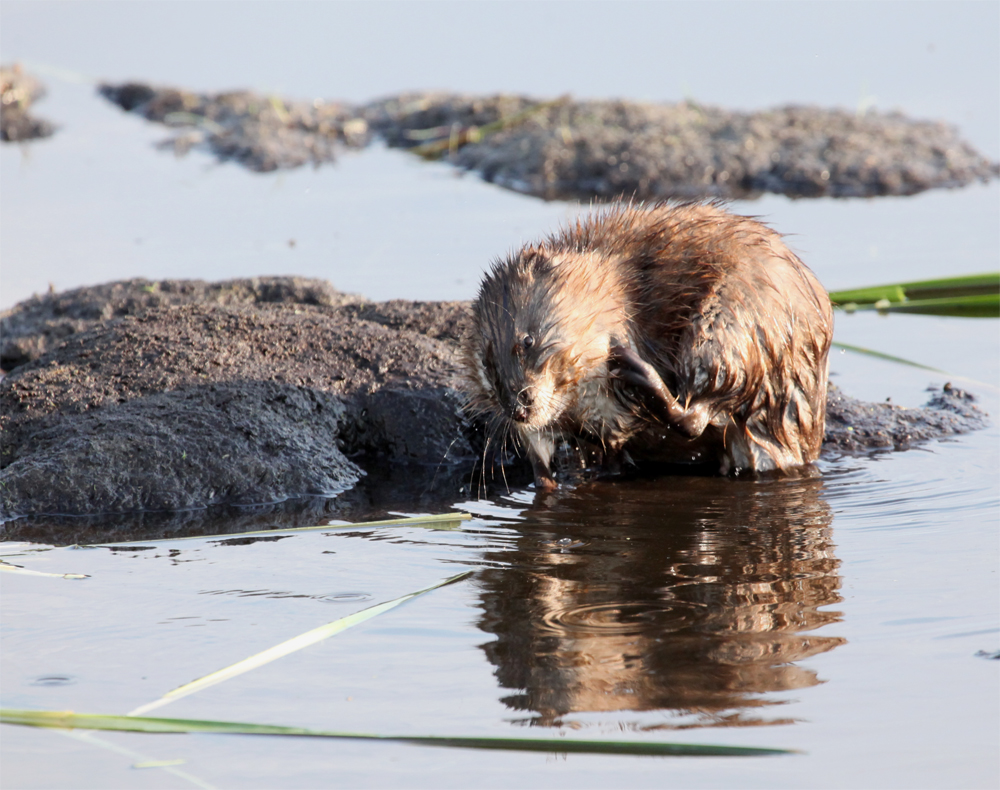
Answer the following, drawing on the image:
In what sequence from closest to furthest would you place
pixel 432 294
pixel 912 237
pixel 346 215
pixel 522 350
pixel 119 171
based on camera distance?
pixel 522 350
pixel 432 294
pixel 912 237
pixel 346 215
pixel 119 171

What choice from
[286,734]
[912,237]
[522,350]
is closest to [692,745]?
[286,734]

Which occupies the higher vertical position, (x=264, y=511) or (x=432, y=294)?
(x=432, y=294)

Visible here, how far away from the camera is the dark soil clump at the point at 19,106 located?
14.9 meters

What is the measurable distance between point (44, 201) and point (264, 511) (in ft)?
24.1

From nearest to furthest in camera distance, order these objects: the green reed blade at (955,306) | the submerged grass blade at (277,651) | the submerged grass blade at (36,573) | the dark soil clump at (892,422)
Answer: the submerged grass blade at (277,651), the submerged grass blade at (36,573), the dark soil clump at (892,422), the green reed blade at (955,306)

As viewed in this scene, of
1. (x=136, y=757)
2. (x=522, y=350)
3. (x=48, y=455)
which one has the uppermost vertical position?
(x=522, y=350)

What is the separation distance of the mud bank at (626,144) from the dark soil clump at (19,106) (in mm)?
1766

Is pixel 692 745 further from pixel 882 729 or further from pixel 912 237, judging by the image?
pixel 912 237

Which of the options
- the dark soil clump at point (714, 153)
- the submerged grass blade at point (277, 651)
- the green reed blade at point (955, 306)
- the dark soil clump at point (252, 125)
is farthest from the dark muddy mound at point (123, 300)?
the dark soil clump at point (252, 125)

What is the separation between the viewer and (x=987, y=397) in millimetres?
6168

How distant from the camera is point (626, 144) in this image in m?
12.2

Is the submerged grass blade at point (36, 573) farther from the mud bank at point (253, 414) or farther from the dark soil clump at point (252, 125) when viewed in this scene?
the dark soil clump at point (252, 125)

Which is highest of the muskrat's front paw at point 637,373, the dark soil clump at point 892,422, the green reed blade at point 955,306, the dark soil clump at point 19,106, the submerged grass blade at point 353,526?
the dark soil clump at point 19,106

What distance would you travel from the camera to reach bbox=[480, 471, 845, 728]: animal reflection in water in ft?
10.6
